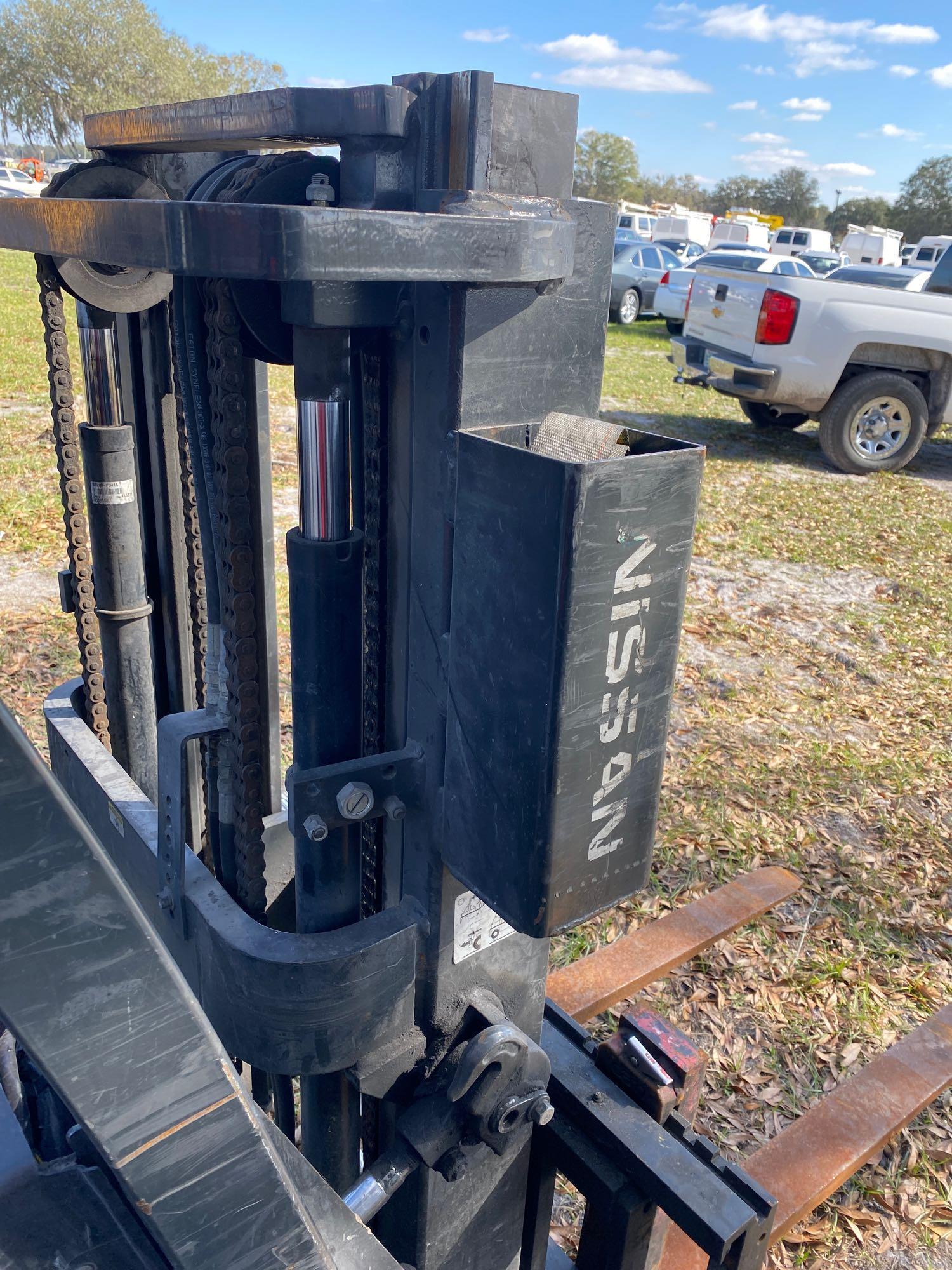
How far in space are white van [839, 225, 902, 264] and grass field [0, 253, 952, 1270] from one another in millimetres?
A: 33288

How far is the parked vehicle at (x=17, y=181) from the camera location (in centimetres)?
3472

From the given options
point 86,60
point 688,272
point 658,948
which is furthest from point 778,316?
point 86,60

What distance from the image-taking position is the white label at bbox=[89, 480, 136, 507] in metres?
2.08

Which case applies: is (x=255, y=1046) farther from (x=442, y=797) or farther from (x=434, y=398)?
(x=434, y=398)

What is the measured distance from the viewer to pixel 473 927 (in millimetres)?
1485

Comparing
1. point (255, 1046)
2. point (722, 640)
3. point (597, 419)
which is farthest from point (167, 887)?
point (722, 640)

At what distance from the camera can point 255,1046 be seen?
133cm

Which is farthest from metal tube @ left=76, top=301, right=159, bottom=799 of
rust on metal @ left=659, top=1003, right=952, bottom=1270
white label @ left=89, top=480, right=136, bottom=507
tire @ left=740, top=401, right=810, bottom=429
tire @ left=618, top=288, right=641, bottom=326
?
tire @ left=618, top=288, right=641, bottom=326

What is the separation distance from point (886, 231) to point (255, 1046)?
1758 inches

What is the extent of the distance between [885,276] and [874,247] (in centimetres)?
2943

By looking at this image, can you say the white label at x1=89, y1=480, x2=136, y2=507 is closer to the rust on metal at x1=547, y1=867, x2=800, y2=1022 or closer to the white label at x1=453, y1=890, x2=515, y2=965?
the white label at x1=453, y1=890, x2=515, y2=965

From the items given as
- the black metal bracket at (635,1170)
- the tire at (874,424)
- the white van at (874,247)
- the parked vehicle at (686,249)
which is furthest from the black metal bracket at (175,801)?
the white van at (874,247)

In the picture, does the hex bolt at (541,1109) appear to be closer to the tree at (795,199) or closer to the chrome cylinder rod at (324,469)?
the chrome cylinder rod at (324,469)

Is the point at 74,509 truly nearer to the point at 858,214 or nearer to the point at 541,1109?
the point at 541,1109
